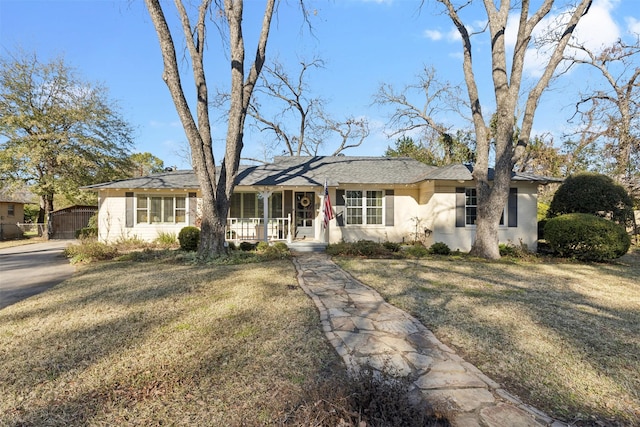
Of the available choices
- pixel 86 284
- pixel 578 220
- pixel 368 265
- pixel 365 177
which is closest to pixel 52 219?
pixel 86 284

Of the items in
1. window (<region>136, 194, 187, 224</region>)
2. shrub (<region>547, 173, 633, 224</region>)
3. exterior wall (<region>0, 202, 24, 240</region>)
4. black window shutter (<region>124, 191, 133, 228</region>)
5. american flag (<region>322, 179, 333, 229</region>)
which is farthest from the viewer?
exterior wall (<region>0, 202, 24, 240</region>)

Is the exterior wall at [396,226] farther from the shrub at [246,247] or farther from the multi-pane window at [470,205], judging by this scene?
the shrub at [246,247]

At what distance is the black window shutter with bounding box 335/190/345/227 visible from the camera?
1316 centimetres

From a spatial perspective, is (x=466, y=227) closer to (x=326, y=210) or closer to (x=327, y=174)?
(x=326, y=210)

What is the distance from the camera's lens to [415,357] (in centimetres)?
317

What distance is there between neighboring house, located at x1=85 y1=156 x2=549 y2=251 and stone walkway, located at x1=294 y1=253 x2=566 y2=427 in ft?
24.7

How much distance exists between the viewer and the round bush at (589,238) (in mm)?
9297

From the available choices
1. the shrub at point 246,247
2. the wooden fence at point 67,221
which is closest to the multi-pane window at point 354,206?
the shrub at point 246,247

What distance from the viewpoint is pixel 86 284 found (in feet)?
21.3

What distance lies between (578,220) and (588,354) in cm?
822

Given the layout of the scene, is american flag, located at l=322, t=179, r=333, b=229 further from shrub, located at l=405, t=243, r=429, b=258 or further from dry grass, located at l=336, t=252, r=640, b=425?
dry grass, located at l=336, t=252, r=640, b=425

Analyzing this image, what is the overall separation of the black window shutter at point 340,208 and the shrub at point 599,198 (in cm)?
884

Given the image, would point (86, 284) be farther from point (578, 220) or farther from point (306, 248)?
point (578, 220)

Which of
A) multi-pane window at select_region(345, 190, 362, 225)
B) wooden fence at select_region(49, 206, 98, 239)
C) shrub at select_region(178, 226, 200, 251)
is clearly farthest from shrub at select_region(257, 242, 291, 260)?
wooden fence at select_region(49, 206, 98, 239)
